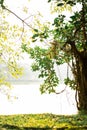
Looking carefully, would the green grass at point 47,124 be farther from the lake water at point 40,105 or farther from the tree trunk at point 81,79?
the lake water at point 40,105

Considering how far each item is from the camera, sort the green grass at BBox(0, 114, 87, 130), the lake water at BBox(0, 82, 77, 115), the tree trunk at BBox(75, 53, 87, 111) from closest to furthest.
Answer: the green grass at BBox(0, 114, 87, 130) < the tree trunk at BBox(75, 53, 87, 111) < the lake water at BBox(0, 82, 77, 115)

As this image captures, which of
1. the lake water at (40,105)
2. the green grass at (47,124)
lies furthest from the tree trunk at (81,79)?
the green grass at (47,124)

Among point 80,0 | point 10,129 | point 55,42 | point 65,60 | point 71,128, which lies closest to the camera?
point 71,128

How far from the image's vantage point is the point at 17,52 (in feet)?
63.6

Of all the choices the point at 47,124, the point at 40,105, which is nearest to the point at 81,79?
the point at 47,124

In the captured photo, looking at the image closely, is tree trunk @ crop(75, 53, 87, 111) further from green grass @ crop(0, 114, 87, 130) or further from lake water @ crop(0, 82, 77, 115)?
green grass @ crop(0, 114, 87, 130)

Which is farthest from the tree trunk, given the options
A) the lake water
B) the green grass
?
the green grass

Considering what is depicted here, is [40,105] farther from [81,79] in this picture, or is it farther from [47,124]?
[47,124]

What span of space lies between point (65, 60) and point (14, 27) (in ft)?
14.2

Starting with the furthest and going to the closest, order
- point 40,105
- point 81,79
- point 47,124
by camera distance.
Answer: point 40,105
point 81,79
point 47,124

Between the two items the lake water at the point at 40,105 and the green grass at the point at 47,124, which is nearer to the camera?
the green grass at the point at 47,124

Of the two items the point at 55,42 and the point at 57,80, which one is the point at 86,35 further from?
the point at 57,80

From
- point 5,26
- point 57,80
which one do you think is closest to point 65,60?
point 57,80

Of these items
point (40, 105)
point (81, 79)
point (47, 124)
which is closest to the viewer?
point (47, 124)
